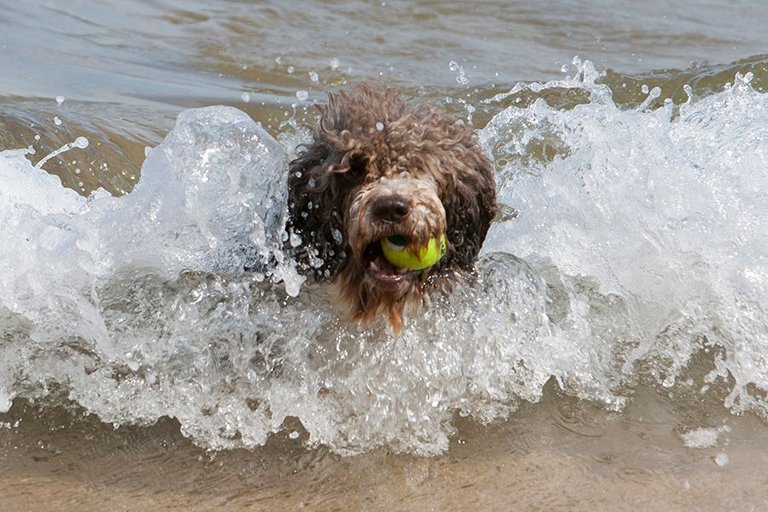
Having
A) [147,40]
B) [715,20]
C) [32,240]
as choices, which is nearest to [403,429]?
[32,240]

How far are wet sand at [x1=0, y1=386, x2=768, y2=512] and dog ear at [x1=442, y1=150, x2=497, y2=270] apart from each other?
837 millimetres

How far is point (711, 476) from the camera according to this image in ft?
14.5

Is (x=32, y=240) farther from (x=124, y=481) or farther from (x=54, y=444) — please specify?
(x=124, y=481)

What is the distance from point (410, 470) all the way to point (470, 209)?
4.18ft

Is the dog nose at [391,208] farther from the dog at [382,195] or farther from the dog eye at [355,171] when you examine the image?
the dog eye at [355,171]

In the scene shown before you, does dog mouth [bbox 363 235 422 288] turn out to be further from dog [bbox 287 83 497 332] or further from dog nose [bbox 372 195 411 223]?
dog nose [bbox 372 195 411 223]

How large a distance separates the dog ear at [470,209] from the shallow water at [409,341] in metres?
0.22

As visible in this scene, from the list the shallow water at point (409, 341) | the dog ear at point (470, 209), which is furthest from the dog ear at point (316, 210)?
the dog ear at point (470, 209)

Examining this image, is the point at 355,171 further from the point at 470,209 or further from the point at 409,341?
the point at 409,341

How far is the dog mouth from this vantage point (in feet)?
15.4

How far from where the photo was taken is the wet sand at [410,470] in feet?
13.9

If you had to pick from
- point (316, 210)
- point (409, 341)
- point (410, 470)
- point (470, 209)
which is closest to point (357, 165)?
point (316, 210)

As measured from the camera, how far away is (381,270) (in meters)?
4.73

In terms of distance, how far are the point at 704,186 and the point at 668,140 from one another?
0.43m
